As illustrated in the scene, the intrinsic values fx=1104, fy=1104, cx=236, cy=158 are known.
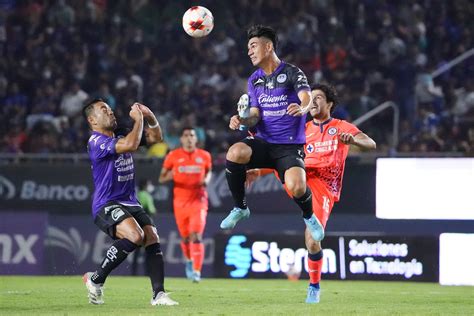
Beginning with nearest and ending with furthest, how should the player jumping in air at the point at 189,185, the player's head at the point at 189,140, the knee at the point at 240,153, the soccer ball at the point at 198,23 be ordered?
the knee at the point at 240,153, the soccer ball at the point at 198,23, the player jumping in air at the point at 189,185, the player's head at the point at 189,140

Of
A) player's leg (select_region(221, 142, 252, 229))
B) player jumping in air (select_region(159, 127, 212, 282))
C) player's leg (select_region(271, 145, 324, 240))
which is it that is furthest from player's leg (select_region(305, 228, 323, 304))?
player jumping in air (select_region(159, 127, 212, 282))

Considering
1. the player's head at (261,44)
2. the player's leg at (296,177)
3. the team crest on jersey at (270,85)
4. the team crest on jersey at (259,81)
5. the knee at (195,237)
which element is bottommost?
the knee at (195,237)

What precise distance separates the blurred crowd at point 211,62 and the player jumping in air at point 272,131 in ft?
32.9

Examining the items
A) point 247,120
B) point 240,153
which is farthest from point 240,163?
point 247,120

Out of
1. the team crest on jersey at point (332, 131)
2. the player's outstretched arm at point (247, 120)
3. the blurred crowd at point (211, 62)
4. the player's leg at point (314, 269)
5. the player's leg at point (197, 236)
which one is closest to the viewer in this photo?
the player's outstretched arm at point (247, 120)

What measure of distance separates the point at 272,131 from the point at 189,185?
7.26m

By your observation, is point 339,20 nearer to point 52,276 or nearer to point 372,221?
point 372,221

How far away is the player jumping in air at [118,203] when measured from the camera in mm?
12008

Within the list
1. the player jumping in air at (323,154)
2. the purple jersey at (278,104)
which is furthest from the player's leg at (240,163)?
the player jumping in air at (323,154)

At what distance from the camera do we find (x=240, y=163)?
39.5 feet

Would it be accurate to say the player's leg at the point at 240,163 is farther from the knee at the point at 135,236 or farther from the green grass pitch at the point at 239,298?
the green grass pitch at the point at 239,298

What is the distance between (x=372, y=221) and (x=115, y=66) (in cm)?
892

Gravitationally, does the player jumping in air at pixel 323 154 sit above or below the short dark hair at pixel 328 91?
below

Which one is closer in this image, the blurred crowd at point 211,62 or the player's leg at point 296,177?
the player's leg at point 296,177
